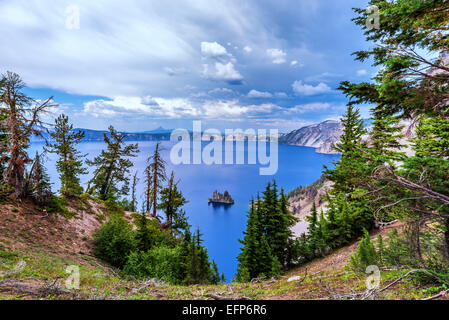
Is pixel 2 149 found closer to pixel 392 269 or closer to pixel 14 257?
pixel 14 257

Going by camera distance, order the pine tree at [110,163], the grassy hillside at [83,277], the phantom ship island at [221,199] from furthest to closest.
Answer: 1. the phantom ship island at [221,199]
2. the pine tree at [110,163]
3. the grassy hillside at [83,277]

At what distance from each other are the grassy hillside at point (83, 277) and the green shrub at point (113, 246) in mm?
730

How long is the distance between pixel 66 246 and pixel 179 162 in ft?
559

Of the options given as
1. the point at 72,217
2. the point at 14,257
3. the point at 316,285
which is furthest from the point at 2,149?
the point at 316,285

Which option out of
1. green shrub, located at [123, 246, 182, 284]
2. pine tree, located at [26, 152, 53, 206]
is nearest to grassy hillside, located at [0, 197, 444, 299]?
pine tree, located at [26, 152, 53, 206]

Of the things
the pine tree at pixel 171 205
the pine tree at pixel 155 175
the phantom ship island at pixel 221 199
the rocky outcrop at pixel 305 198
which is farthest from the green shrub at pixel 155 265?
the rocky outcrop at pixel 305 198

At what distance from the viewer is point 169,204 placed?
83.9 feet

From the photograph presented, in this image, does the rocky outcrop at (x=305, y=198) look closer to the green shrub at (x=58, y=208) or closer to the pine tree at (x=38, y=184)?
the green shrub at (x=58, y=208)

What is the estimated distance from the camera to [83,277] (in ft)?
20.6

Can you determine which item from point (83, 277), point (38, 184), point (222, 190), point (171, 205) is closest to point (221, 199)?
point (222, 190)

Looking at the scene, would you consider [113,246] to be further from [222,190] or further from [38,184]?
[222,190]

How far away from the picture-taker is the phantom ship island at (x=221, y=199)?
98.6m

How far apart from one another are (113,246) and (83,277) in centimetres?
637

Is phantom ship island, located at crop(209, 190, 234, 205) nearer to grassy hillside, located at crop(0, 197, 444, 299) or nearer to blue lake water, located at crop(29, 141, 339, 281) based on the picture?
blue lake water, located at crop(29, 141, 339, 281)
